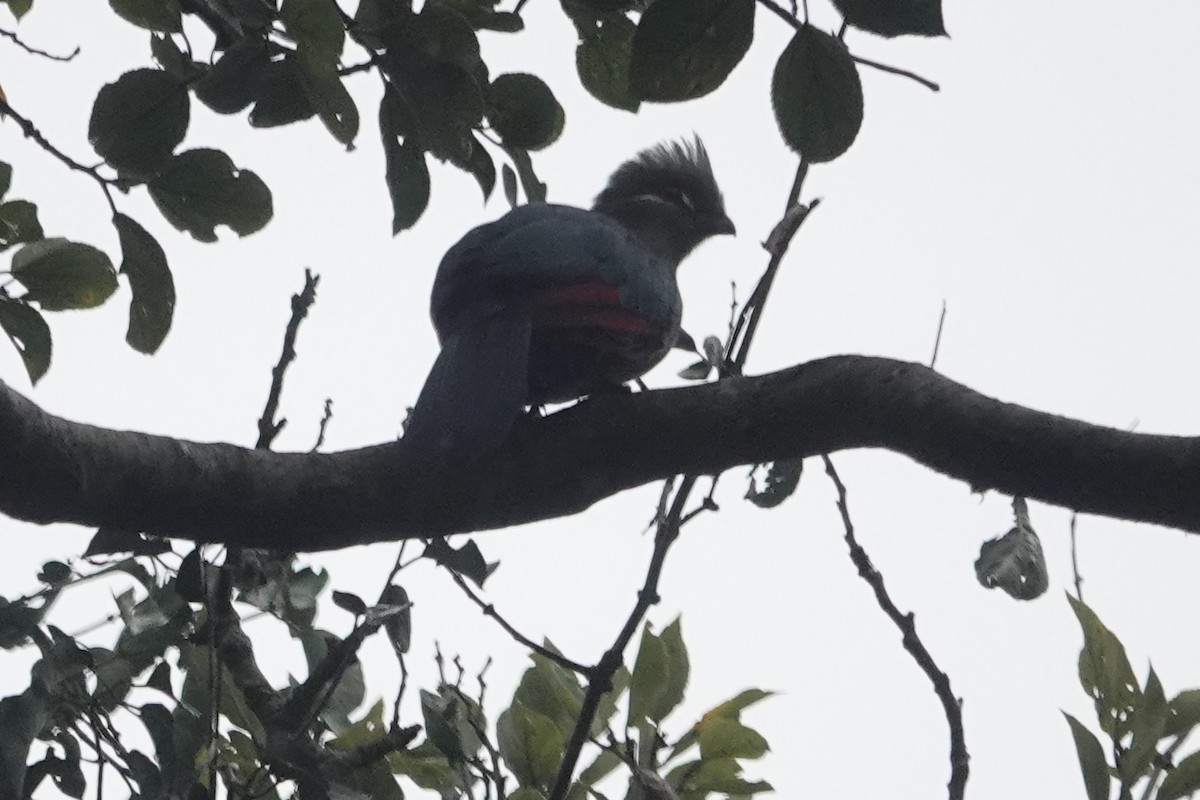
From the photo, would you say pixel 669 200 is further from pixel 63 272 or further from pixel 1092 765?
pixel 1092 765

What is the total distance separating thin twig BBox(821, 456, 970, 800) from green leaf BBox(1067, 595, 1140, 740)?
0.51 metres

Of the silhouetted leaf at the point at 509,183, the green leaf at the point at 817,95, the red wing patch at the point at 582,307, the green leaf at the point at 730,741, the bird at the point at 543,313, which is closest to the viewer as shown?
the green leaf at the point at 817,95

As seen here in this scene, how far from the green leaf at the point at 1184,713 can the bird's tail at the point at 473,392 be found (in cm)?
152

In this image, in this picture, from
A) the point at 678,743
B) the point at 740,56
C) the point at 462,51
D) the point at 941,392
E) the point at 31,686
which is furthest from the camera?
the point at 678,743

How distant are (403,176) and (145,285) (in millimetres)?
578

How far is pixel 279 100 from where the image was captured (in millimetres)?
2721

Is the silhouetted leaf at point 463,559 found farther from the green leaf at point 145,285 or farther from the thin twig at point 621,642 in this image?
the green leaf at point 145,285

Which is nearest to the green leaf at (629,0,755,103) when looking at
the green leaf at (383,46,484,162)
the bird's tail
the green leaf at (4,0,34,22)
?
the green leaf at (383,46,484,162)

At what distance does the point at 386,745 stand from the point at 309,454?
71 cm

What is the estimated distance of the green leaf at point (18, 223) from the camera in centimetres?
285

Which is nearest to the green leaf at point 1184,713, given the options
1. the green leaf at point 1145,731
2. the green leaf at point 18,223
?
the green leaf at point 1145,731

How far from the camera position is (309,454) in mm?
2557

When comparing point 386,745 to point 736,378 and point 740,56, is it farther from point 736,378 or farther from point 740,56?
point 740,56

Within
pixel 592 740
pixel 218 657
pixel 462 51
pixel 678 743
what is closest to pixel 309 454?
pixel 218 657
